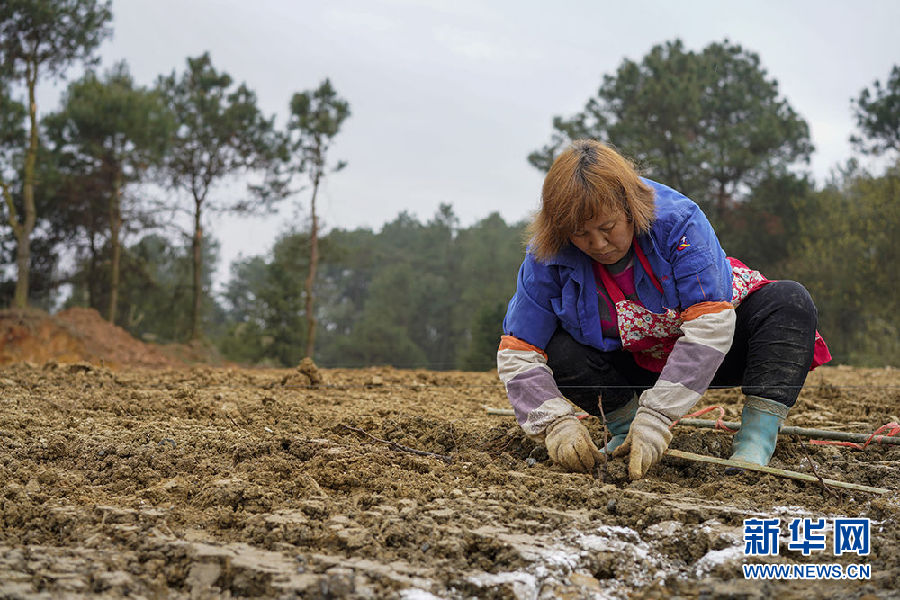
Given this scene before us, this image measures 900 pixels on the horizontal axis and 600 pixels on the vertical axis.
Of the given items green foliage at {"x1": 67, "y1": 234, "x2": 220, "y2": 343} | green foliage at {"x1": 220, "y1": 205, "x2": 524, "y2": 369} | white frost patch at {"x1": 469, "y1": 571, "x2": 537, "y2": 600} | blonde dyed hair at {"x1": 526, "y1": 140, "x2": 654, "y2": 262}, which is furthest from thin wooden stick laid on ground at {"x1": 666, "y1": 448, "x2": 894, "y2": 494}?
green foliage at {"x1": 67, "y1": 234, "x2": 220, "y2": 343}

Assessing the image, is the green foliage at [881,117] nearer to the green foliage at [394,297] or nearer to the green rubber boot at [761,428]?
the green foliage at [394,297]

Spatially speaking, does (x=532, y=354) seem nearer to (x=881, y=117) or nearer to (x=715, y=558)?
(x=715, y=558)

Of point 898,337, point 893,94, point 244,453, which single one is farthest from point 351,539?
point 893,94

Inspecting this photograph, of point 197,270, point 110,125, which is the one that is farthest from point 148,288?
point 110,125

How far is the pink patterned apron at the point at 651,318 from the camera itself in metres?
2.37

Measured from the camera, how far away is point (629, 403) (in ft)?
8.94

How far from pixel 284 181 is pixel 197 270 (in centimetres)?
284

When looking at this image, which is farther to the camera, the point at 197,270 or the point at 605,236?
the point at 197,270

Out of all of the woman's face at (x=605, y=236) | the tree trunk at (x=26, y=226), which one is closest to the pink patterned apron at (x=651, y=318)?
the woman's face at (x=605, y=236)

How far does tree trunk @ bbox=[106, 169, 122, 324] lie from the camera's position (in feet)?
51.0

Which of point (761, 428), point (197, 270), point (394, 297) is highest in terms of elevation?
point (394, 297)

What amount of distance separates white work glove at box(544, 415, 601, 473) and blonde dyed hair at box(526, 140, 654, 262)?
553 millimetres

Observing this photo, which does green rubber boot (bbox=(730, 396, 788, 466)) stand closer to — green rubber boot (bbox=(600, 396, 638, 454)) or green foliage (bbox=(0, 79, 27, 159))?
green rubber boot (bbox=(600, 396, 638, 454))

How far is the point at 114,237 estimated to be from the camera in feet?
52.4
